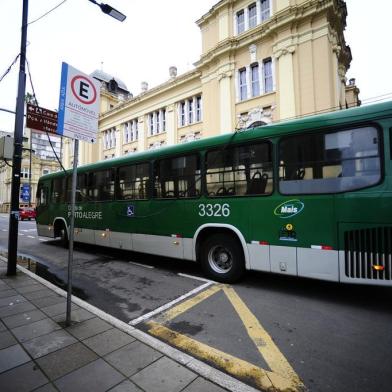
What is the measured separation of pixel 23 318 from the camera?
12.7ft

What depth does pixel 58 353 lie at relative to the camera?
118 inches

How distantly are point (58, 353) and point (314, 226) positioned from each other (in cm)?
419

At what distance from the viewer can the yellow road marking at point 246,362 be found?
2578 millimetres

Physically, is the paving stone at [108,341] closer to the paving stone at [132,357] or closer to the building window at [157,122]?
the paving stone at [132,357]

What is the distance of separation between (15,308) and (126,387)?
9.66 feet

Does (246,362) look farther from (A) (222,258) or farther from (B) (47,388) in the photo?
(A) (222,258)

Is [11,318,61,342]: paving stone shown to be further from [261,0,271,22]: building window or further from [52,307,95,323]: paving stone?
[261,0,271,22]: building window

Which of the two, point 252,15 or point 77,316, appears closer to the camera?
point 77,316

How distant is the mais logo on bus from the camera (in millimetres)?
4695

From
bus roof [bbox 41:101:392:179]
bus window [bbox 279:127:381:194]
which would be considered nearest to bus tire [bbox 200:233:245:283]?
bus window [bbox 279:127:381:194]

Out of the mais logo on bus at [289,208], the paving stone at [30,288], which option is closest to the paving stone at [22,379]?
the paving stone at [30,288]

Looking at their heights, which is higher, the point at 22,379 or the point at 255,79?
the point at 255,79

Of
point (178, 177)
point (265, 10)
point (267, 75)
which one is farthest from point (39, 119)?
point (265, 10)

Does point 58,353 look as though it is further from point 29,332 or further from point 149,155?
point 149,155
